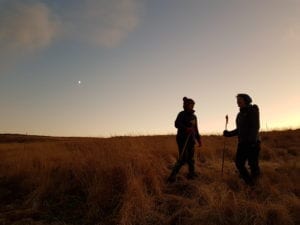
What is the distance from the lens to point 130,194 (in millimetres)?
6699

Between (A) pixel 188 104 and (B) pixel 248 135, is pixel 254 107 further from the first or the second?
(A) pixel 188 104

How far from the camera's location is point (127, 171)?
24.9 feet

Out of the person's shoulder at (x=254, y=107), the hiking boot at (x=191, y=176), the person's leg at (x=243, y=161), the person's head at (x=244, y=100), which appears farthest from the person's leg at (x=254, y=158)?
the hiking boot at (x=191, y=176)

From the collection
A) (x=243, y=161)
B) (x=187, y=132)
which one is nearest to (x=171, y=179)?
(x=187, y=132)

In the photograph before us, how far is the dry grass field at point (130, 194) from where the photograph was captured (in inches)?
239

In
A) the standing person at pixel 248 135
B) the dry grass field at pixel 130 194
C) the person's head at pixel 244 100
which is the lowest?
the dry grass field at pixel 130 194

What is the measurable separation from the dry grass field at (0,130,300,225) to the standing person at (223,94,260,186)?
0.97 feet

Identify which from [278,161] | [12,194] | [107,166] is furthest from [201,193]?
[278,161]

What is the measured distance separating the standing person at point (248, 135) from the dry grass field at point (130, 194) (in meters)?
0.30

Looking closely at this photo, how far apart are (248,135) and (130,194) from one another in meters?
2.80

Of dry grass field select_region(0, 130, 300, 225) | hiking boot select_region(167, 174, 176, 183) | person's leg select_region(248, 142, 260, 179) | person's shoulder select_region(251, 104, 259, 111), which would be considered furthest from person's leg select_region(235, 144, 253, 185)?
hiking boot select_region(167, 174, 176, 183)

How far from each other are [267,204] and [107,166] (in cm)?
334

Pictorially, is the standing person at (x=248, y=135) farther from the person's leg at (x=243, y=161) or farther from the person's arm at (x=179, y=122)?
the person's arm at (x=179, y=122)

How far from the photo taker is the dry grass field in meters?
6.08
